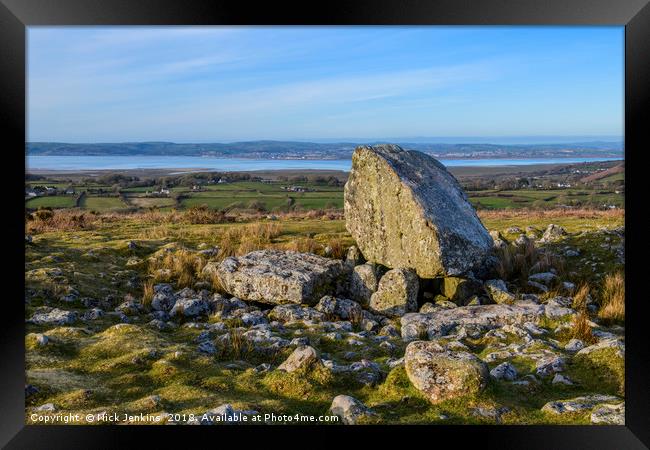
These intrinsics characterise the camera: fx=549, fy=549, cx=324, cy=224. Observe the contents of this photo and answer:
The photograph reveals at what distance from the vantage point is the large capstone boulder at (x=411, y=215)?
42.0 feet

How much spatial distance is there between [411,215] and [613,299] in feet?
15.7

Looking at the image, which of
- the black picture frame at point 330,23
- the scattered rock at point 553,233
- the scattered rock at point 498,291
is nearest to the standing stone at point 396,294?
the scattered rock at point 498,291

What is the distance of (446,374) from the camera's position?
745cm

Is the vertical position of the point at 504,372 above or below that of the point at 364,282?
below

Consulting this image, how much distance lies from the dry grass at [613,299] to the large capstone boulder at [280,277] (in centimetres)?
591

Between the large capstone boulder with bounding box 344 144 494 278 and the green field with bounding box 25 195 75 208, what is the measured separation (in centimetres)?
1438

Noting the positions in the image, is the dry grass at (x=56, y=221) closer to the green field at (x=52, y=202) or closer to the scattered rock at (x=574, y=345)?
the green field at (x=52, y=202)

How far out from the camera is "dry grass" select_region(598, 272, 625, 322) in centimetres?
1163

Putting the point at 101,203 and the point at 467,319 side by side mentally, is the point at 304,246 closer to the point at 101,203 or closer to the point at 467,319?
the point at 467,319

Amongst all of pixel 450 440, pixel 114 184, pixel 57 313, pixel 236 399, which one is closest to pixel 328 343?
pixel 236 399

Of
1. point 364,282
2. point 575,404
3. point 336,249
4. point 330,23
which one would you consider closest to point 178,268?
point 336,249

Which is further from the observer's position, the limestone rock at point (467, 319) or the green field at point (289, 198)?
the green field at point (289, 198)

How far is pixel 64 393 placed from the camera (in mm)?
Result: 7992

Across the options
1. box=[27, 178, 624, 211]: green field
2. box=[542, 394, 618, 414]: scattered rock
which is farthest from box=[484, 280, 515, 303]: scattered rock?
box=[27, 178, 624, 211]: green field
